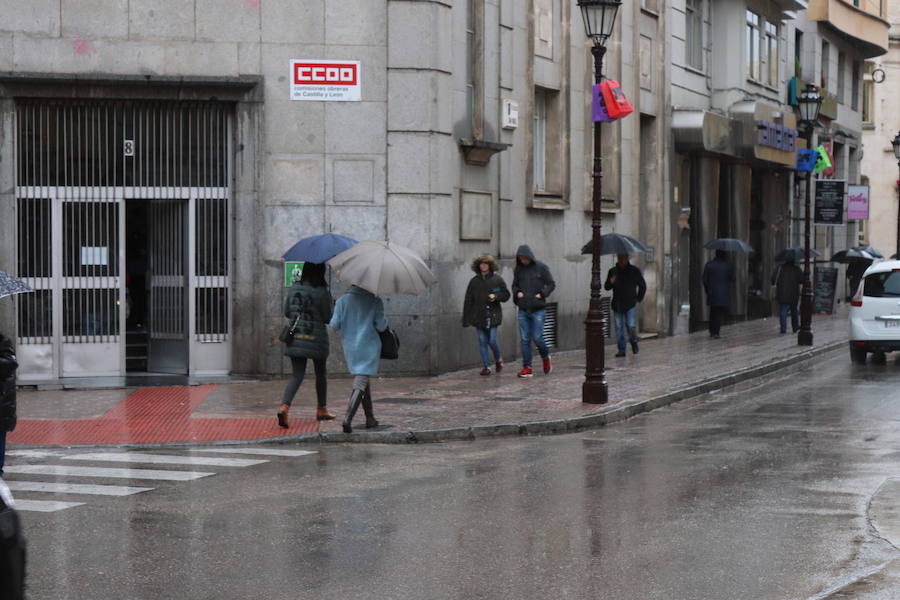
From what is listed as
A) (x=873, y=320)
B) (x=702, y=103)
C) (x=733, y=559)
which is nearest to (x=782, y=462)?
(x=733, y=559)

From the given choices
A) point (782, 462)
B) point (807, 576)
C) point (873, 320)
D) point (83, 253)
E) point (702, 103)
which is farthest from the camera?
point (702, 103)

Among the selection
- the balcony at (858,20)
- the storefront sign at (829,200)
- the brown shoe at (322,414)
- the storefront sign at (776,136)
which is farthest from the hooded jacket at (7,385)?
the balcony at (858,20)

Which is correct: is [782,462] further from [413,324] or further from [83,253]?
[83,253]

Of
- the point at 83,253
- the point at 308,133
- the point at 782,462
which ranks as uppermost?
the point at 308,133

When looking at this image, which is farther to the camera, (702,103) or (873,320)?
(702,103)

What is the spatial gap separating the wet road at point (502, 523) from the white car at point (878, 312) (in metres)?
8.79

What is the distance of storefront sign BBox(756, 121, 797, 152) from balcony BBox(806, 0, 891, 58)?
615 centimetres

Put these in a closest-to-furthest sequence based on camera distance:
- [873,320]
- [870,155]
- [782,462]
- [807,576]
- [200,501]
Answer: [807,576]
[200,501]
[782,462]
[873,320]
[870,155]

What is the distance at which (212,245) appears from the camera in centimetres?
1920

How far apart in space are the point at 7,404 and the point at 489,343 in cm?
1032

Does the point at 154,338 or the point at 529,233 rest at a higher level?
the point at 529,233

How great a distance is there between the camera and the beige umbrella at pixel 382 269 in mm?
13359

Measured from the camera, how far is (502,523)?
9031mm

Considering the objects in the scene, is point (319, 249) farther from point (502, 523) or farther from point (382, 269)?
point (502, 523)
